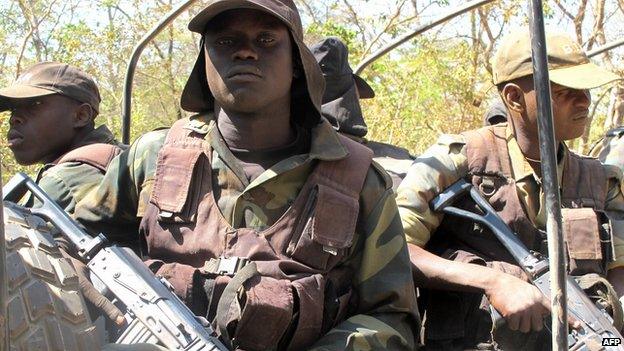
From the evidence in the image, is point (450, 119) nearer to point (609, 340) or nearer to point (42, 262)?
point (609, 340)

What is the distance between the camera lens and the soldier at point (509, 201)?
11.8ft

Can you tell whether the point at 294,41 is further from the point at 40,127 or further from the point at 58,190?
the point at 40,127

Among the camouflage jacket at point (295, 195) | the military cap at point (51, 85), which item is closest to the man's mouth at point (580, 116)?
the camouflage jacket at point (295, 195)

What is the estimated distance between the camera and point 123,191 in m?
3.06

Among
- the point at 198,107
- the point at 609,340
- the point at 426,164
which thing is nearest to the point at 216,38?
the point at 198,107

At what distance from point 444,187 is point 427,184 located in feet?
0.22

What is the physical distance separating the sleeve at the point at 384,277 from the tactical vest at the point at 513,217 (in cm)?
80

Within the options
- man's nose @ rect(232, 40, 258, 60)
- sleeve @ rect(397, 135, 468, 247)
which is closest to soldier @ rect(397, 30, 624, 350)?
sleeve @ rect(397, 135, 468, 247)

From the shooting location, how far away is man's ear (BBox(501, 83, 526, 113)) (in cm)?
390

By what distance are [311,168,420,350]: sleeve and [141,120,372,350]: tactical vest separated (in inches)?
2.1

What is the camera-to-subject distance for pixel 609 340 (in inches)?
134

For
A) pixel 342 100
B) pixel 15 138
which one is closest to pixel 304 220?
pixel 342 100

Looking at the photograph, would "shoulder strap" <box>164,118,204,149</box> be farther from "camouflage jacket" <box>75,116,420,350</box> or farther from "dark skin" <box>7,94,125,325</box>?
"dark skin" <box>7,94,125,325</box>

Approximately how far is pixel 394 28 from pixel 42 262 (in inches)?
530
